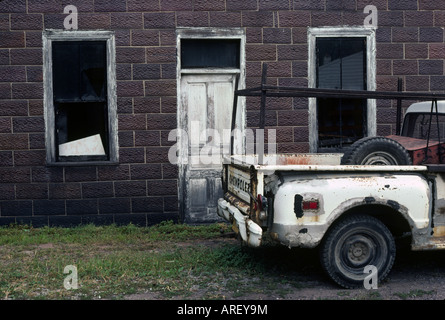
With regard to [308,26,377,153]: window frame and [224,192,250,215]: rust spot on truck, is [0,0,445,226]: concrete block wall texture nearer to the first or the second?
[308,26,377,153]: window frame

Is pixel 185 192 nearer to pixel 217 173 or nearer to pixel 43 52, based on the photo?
pixel 217 173

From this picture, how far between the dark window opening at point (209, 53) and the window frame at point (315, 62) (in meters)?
1.20

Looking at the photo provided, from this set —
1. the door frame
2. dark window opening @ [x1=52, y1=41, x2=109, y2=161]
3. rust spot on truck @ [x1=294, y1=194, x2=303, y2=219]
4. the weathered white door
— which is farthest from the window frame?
rust spot on truck @ [x1=294, y1=194, x2=303, y2=219]

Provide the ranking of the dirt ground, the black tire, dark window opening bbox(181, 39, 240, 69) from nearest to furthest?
the dirt ground → the black tire → dark window opening bbox(181, 39, 240, 69)

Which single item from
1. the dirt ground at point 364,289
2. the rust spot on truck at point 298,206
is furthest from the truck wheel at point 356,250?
the rust spot on truck at point 298,206

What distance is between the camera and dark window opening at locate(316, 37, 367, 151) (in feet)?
30.0

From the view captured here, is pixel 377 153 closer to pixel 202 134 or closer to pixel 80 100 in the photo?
pixel 202 134

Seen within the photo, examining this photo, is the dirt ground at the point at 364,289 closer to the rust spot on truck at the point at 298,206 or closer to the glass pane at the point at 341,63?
the rust spot on truck at the point at 298,206

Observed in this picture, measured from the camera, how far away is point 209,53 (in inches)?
354

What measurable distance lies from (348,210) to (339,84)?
4.06m

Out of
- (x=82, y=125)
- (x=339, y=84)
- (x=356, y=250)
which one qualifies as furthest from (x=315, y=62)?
(x=356, y=250)

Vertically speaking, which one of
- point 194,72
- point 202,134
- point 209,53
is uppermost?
point 209,53

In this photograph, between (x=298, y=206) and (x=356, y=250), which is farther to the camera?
(x=356, y=250)

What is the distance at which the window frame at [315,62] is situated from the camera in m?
9.03
